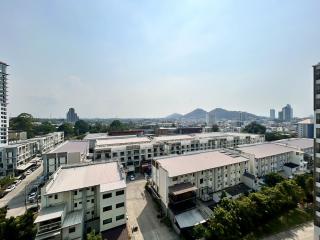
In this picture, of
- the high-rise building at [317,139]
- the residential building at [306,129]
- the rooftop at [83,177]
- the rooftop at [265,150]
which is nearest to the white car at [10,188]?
the rooftop at [83,177]

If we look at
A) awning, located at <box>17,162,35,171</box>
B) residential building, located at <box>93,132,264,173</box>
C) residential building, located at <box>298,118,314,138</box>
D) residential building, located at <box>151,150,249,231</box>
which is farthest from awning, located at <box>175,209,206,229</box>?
residential building, located at <box>298,118,314,138</box>

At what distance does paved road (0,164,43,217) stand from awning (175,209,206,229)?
1024 inches

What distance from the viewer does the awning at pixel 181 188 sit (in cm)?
2700

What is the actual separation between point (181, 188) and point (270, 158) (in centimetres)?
2638

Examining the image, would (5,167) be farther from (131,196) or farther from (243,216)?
(243,216)

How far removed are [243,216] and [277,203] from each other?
691 cm

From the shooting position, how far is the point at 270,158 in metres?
41.7

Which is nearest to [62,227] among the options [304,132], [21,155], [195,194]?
[195,194]

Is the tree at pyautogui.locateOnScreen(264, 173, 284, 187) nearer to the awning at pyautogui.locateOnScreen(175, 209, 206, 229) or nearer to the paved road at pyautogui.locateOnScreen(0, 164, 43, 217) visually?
the awning at pyautogui.locateOnScreen(175, 209, 206, 229)

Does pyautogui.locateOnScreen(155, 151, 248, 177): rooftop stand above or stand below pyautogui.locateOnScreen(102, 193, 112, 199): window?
above

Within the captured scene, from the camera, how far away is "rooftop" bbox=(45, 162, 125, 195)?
933 inches

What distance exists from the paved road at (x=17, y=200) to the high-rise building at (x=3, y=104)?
68.5ft

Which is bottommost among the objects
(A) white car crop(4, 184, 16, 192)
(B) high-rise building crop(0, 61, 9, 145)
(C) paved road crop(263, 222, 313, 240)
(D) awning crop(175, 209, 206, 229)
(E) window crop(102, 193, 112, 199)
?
(C) paved road crop(263, 222, 313, 240)

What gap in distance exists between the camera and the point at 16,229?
2008 cm
